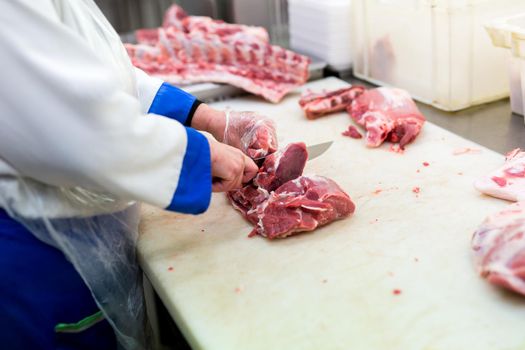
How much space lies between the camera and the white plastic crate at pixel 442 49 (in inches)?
76.8

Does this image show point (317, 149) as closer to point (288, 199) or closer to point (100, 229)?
point (288, 199)

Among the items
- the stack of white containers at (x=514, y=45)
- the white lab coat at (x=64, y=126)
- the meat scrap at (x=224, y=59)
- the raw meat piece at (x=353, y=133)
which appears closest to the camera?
the white lab coat at (x=64, y=126)

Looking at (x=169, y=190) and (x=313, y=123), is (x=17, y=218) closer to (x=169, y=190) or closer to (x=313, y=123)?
(x=169, y=190)

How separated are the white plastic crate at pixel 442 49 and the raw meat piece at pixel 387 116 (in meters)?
0.21

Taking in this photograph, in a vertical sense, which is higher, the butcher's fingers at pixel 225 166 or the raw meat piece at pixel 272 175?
the butcher's fingers at pixel 225 166

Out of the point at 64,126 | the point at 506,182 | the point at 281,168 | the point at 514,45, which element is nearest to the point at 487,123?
Result: the point at 514,45

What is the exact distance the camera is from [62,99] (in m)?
1.06

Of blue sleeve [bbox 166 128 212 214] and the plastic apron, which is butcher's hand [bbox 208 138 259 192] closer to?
blue sleeve [bbox 166 128 212 214]

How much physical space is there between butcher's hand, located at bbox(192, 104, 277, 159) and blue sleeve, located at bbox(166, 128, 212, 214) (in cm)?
38

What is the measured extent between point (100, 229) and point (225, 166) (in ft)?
0.95

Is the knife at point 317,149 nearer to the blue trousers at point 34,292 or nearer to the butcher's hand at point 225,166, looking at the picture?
the butcher's hand at point 225,166

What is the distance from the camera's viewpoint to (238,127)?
1.66 metres

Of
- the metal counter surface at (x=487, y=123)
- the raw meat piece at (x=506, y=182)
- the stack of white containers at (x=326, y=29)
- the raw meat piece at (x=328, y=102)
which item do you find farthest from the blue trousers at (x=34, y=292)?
the stack of white containers at (x=326, y=29)

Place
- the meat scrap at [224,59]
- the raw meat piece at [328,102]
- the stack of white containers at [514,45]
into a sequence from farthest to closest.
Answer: the meat scrap at [224,59]
the raw meat piece at [328,102]
the stack of white containers at [514,45]
